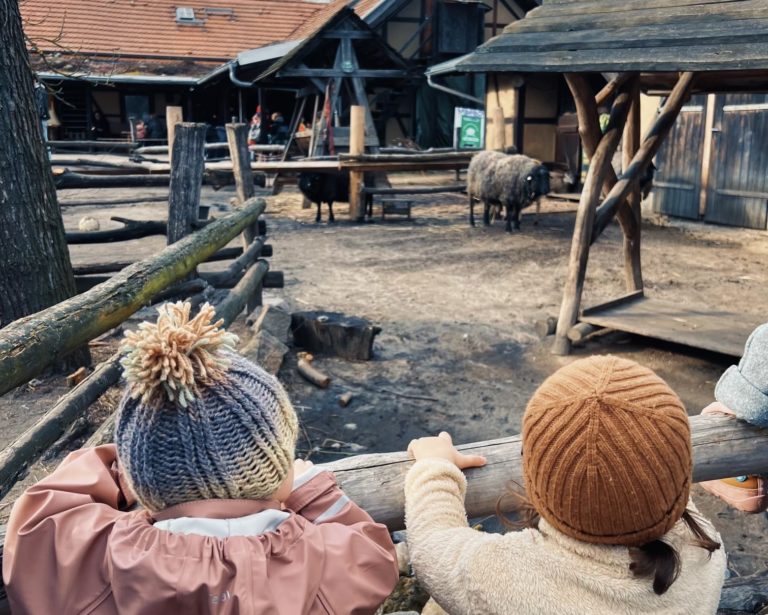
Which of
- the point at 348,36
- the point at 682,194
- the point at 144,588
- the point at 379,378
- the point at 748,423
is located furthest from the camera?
the point at 348,36

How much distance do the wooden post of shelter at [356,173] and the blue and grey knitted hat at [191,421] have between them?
1245cm

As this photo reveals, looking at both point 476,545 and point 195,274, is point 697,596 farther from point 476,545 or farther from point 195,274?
point 195,274

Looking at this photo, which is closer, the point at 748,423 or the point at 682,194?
the point at 748,423

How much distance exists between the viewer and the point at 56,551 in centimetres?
142

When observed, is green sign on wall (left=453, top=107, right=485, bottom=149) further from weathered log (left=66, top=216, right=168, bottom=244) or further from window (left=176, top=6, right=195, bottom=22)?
weathered log (left=66, top=216, right=168, bottom=244)

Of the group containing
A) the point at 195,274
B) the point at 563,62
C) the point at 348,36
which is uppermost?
the point at 348,36

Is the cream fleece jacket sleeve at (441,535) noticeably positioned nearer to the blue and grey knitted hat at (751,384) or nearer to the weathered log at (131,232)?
the blue and grey knitted hat at (751,384)

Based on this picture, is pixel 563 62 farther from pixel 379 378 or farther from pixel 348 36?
pixel 348 36

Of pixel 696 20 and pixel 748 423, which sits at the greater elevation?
pixel 696 20

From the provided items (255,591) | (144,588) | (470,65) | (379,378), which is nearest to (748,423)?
(255,591)

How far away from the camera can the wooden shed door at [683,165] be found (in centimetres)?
1288

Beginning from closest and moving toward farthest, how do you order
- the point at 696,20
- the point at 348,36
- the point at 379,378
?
the point at 696,20, the point at 379,378, the point at 348,36

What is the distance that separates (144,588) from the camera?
52.6 inches

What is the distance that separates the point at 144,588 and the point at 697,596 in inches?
39.9
